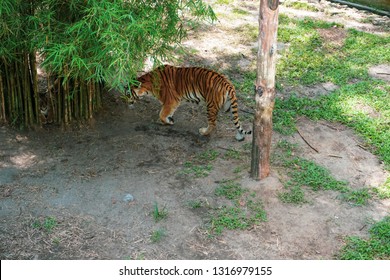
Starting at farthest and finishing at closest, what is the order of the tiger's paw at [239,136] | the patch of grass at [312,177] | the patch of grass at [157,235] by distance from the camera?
the tiger's paw at [239,136] → the patch of grass at [312,177] → the patch of grass at [157,235]

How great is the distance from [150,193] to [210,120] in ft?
4.77

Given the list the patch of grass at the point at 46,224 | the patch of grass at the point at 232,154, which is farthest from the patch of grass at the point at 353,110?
the patch of grass at the point at 46,224

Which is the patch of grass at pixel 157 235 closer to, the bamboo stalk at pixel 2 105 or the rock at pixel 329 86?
the bamboo stalk at pixel 2 105

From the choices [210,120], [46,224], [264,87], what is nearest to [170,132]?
[210,120]

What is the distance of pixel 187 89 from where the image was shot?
265 inches

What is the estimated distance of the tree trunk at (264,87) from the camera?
17.3 ft

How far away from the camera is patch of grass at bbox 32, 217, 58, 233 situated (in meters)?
5.01

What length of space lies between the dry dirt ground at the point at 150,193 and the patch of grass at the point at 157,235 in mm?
28

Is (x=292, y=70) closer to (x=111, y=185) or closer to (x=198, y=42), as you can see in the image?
(x=198, y=42)

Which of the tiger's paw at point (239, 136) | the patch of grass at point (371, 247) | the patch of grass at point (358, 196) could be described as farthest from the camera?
the tiger's paw at point (239, 136)

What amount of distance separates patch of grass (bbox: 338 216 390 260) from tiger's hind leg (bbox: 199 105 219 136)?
2.29 m

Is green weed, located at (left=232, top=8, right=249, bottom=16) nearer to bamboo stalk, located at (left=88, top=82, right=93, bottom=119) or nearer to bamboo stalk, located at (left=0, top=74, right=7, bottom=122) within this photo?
bamboo stalk, located at (left=88, top=82, right=93, bottom=119)

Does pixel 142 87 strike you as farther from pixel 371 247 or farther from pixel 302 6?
pixel 302 6

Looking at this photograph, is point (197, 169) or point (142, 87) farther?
point (142, 87)
